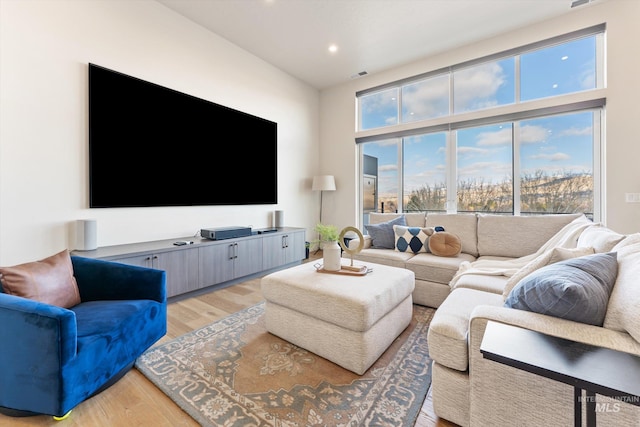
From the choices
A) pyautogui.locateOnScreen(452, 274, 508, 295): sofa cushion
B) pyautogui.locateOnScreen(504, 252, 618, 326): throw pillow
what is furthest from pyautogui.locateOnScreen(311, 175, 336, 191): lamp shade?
pyautogui.locateOnScreen(504, 252, 618, 326): throw pillow

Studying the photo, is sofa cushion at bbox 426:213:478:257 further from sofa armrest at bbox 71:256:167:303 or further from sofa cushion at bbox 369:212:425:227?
sofa armrest at bbox 71:256:167:303

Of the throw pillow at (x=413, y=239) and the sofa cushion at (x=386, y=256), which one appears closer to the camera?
the sofa cushion at (x=386, y=256)

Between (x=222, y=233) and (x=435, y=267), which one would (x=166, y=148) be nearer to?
(x=222, y=233)

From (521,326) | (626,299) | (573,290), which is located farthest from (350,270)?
(626,299)

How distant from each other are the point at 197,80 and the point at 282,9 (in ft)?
4.29

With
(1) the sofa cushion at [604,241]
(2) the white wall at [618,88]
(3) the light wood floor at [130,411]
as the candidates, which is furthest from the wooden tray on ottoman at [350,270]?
(2) the white wall at [618,88]

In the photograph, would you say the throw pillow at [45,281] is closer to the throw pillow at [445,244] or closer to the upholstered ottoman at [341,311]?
the upholstered ottoman at [341,311]

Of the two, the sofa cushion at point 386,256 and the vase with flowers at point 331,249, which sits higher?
the vase with flowers at point 331,249

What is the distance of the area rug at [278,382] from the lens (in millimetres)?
1324

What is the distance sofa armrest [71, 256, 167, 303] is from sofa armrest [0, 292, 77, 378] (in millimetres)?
571

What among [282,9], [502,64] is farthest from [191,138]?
[502,64]

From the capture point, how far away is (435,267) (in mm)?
2660

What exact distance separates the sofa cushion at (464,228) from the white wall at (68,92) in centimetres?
294

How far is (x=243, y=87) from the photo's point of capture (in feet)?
12.9
